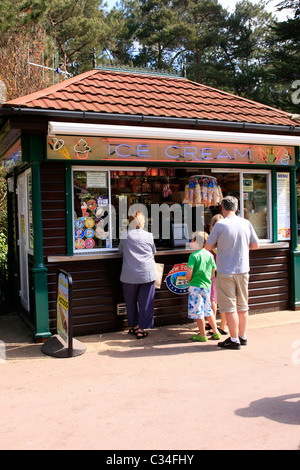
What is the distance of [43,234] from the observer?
242 inches

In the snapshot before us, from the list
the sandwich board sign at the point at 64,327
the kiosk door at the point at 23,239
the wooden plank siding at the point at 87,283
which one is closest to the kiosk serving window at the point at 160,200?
the wooden plank siding at the point at 87,283

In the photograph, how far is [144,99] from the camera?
705 centimetres

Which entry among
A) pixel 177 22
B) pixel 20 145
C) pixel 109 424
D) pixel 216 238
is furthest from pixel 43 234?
pixel 177 22

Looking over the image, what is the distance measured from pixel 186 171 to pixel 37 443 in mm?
5041

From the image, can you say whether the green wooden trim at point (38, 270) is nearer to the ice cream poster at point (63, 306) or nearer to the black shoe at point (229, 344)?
the ice cream poster at point (63, 306)

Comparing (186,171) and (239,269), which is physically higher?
(186,171)

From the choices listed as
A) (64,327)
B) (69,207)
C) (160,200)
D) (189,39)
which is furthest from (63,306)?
(189,39)

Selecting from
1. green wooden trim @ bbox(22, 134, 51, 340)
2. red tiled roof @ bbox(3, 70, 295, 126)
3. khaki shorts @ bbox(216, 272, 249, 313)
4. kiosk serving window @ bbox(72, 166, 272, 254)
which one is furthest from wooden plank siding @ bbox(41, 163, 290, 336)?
khaki shorts @ bbox(216, 272, 249, 313)

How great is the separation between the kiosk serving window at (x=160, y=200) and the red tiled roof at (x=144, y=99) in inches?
34.3

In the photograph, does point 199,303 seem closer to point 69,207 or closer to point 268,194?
point 69,207

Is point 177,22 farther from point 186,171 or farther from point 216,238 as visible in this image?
point 216,238

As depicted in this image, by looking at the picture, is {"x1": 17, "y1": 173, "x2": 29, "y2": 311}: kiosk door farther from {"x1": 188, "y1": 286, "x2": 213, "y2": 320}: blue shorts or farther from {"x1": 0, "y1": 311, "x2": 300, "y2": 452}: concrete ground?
{"x1": 188, "y1": 286, "x2": 213, "y2": 320}: blue shorts

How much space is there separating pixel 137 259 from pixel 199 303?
1.02 m
